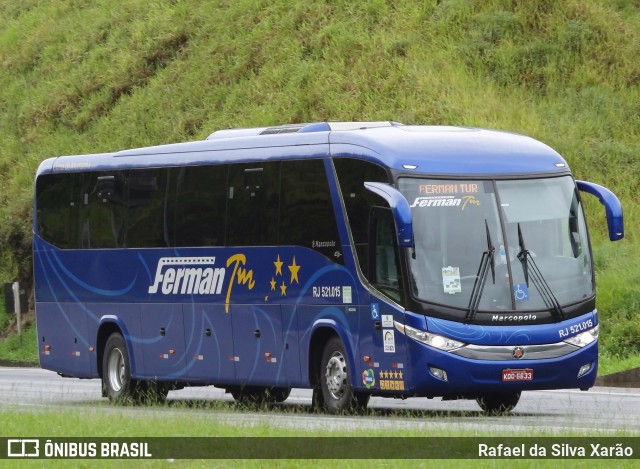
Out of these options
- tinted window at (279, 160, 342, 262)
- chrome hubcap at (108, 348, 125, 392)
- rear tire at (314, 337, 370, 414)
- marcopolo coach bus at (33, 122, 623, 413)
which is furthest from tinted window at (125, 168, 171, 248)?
rear tire at (314, 337, 370, 414)

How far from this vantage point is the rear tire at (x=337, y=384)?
64.2 feet

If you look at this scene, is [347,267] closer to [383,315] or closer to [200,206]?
[383,315]

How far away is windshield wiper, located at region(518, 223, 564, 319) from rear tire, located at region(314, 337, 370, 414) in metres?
2.44

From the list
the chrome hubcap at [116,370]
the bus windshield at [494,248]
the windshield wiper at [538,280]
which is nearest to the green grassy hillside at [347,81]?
the chrome hubcap at [116,370]

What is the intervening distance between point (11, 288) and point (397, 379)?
25.3 meters

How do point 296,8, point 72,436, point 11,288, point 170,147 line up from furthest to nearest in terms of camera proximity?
1. point 296,8
2. point 11,288
3. point 170,147
4. point 72,436

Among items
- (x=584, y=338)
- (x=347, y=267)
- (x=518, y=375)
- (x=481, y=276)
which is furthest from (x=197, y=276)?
(x=584, y=338)

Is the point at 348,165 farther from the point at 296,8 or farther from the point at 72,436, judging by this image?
the point at 296,8

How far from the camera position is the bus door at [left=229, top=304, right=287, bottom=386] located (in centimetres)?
2100

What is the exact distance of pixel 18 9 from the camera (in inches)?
2500

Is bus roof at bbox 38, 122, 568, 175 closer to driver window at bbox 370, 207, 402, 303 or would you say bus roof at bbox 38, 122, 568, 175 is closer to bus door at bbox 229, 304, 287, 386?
driver window at bbox 370, 207, 402, 303

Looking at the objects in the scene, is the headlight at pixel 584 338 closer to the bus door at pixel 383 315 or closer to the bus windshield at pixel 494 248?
the bus windshield at pixel 494 248

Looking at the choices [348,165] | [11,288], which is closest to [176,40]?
[11,288]

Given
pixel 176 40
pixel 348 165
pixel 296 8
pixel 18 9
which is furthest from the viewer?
pixel 18 9
